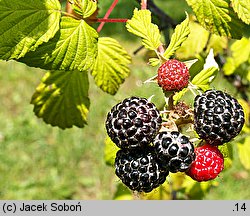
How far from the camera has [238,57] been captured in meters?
2.47

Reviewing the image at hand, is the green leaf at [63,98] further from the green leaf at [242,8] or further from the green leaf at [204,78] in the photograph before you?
the green leaf at [242,8]

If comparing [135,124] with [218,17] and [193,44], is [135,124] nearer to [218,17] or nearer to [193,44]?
[218,17]

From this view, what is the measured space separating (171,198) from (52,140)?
2.13m

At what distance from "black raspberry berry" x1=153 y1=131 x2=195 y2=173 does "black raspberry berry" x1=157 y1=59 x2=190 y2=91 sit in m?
0.13

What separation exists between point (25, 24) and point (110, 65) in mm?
506

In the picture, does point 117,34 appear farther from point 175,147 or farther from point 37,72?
point 175,147

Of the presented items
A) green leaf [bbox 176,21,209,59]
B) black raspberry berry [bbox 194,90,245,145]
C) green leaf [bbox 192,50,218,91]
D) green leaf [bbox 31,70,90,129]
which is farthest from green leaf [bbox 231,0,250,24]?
green leaf [bbox 31,70,90,129]

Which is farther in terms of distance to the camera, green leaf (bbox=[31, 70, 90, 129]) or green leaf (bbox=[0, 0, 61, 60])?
green leaf (bbox=[31, 70, 90, 129])

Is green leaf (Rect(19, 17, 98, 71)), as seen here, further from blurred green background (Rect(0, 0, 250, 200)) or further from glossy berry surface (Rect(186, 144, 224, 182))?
blurred green background (Rect(0, 0, 250, 200))

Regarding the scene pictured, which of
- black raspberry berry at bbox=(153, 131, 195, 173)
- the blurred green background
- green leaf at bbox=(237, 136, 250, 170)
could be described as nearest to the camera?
black raspberry berry at bbox=(153, 131, 195, 173)

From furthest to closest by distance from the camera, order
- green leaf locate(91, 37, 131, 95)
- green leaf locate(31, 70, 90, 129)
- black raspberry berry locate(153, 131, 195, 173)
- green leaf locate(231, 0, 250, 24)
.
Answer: green leaf locate(31, 70, 90, 129) → green leaf locate(91, 37, 131, 95) → green leaf locate(231, 0, 250, 24) → black raspberry berry locate(153, 131, 195, 173)

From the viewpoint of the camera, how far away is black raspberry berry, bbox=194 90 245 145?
1480mm

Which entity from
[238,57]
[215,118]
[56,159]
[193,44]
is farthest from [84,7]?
[56,159]

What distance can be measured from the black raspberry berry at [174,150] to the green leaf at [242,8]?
1.50 feet
